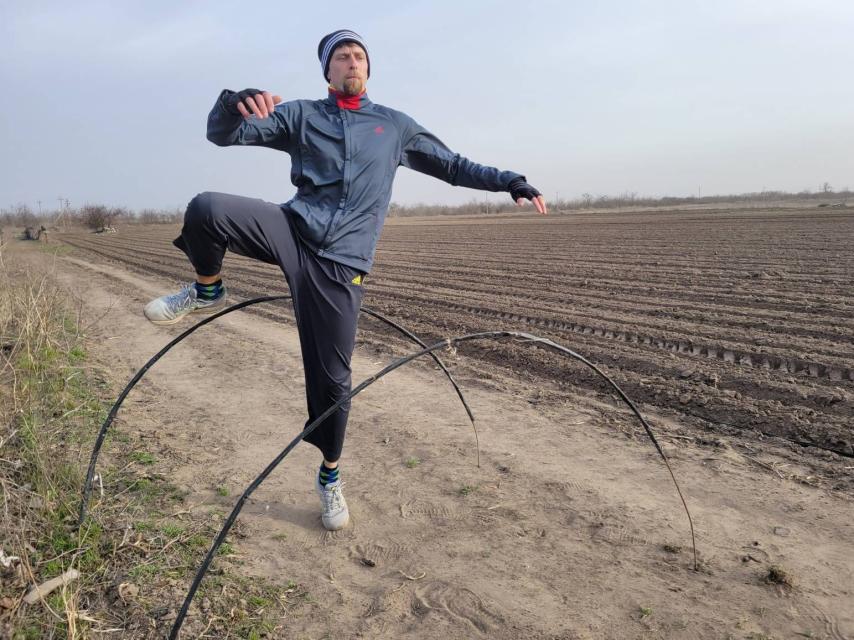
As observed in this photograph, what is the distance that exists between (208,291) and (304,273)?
427mm

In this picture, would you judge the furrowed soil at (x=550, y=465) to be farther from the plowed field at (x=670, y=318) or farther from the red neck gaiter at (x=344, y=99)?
the red neck gaiter at (x=344, y=99)

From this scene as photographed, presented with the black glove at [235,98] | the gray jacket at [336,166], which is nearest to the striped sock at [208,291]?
the gray jacket at [336,166]

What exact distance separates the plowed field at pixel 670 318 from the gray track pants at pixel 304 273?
9.09ft

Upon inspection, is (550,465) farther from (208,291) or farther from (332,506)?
(208,291)

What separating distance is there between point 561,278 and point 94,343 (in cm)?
823

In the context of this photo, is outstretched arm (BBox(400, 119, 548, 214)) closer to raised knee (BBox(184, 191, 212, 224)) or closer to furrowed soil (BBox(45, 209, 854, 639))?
raised knee (BBox(184, 191, 212, 224))

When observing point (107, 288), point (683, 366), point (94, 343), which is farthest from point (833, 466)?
point (107, 288)

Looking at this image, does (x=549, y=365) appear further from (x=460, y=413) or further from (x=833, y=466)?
(x=833, y=466)

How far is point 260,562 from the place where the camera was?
3.05m

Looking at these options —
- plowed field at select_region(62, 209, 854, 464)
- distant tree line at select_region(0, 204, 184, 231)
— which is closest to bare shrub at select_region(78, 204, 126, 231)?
distant tree line at select_region(0, 204, 184, 231)

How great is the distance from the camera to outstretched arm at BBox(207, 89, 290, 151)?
7.62 feet

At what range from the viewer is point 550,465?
13.2ft

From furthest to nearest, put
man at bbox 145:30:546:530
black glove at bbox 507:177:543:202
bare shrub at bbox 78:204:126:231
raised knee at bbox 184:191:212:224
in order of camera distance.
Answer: bare shrub at bbox 78:204:126:231 < black glove at bbox 507:177:543:202 < man at bbox 145:30:546:530 < raised knee at bbox 184:191:212:224

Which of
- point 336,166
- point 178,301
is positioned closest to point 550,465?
point 336,166
